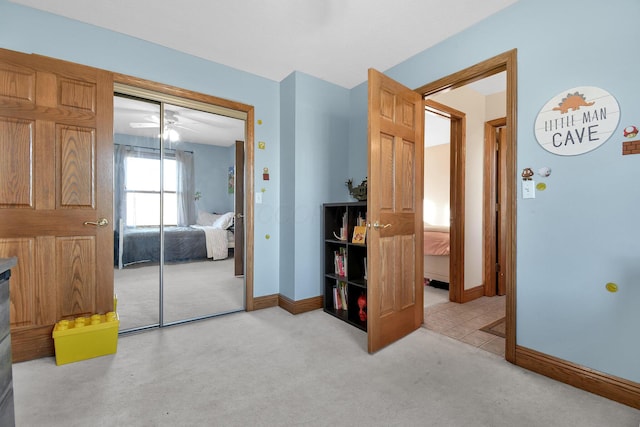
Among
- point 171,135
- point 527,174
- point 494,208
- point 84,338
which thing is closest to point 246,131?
point 171,135

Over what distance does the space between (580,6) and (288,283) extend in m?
3.06

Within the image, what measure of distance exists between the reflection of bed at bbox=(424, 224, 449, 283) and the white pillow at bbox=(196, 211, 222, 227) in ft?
9.16

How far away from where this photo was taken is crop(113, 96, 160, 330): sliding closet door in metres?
2.49

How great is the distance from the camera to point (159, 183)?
2662 mm

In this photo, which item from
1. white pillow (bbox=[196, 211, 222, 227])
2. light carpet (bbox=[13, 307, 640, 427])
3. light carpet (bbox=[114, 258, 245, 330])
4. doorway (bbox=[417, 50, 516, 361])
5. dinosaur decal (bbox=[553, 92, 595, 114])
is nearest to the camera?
light carpet (bbox=[13, 307, 640, 427])

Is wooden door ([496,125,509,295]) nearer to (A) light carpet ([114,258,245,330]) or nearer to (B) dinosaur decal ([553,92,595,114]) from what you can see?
(B) dinosaur decal ([553,92,595,114])

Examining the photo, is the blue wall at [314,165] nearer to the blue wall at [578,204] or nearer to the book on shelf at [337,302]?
the book on shelf at [337,302]

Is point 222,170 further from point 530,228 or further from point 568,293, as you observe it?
point 568,293

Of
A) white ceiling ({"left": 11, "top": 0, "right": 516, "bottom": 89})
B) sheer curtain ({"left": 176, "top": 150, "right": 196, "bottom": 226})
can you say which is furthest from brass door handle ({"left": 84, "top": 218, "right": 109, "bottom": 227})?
white ceiling ({"left": 11, "top": 0, "right": 516, "bottom": 89})

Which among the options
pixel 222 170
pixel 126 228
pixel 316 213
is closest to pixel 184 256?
Answer: pixel 126 228

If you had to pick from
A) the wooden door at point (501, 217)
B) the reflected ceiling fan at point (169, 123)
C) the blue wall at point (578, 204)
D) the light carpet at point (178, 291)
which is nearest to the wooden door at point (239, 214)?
the light carpet at point (178, 291)

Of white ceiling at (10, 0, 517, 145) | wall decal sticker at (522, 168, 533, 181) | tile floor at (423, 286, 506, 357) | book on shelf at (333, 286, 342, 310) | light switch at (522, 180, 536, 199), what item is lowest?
tile floor at (423, 286, 506, 357)

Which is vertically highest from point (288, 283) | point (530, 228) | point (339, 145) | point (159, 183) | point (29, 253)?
point (339, 145)

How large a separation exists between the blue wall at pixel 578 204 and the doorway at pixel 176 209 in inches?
95.8
